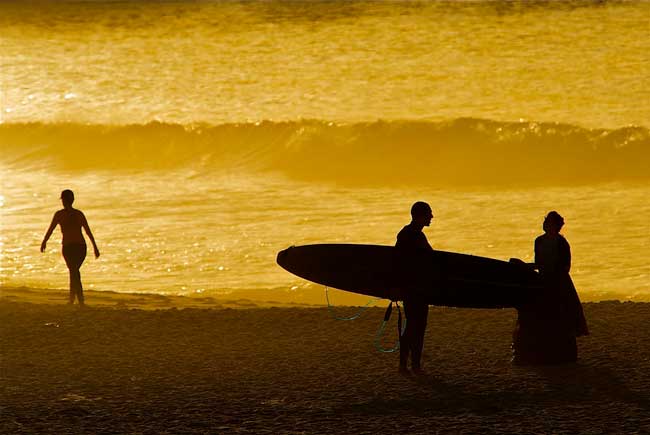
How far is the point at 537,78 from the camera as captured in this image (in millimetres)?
53938

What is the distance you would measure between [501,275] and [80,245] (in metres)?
5.96

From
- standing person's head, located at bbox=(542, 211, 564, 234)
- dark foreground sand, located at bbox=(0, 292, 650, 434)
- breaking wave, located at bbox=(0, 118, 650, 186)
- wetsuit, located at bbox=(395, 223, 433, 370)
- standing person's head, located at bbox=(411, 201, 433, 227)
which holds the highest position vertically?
breaking wave, located at bbox=(0, 118, 650, 186)

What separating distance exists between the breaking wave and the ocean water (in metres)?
0.09

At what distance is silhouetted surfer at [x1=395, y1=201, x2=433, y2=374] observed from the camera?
10.6 meters

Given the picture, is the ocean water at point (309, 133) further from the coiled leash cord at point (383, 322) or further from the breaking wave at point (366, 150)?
the coiled leash cord at point (383, 322)

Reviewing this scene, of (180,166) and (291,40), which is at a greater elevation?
(291,40)

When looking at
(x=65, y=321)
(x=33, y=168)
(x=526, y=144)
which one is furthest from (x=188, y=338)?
(x=33, y=168)

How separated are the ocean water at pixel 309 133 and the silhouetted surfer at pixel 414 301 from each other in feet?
22.1

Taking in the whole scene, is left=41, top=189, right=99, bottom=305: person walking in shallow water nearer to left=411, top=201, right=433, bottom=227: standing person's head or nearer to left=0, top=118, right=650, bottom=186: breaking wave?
left=411, top=201, right=433, bottom=227: standing person's head

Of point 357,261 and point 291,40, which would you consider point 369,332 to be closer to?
point 357,261

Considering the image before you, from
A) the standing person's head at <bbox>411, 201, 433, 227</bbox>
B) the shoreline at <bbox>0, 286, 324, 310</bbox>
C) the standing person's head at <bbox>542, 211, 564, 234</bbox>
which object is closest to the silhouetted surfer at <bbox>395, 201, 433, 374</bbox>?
the standing person's head at <bbox>411, 201, 433, 227</bbox>

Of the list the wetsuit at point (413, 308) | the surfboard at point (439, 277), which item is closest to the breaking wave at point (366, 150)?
the surfboard at point (439, 277)

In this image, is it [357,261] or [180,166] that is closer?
[357,261]

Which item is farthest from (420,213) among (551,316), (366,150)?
(366,150)
